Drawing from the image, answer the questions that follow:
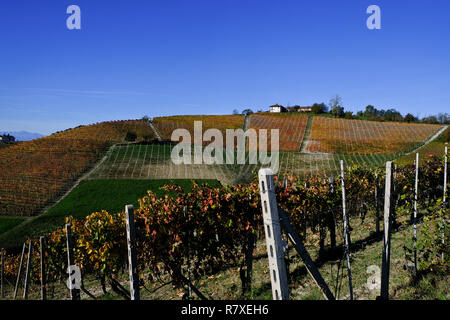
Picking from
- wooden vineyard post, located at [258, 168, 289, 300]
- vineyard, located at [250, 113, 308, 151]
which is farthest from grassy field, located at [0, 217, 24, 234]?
vineyard, located at [250, 113, 308, 151]

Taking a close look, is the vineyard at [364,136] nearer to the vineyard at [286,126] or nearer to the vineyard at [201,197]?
the vineyard at [201,197]

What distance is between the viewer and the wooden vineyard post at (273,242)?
3434 millimetres

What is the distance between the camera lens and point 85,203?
3269 centimetres

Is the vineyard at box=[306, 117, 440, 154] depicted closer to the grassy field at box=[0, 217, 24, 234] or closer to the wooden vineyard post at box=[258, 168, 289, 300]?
the grassy field at box=[0, 217, 24, 234]

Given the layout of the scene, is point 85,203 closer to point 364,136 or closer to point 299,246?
point 299,246

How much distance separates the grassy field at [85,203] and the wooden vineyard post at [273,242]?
19173 millimetres

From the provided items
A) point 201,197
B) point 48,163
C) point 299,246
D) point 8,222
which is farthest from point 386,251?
point 48,163

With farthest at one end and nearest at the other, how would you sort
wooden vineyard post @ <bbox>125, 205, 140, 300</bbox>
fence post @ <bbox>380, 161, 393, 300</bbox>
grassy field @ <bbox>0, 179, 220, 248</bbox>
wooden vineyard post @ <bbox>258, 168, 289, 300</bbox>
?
1. grassy field @ <bbox>0, 179, 220, 248</bbox>
2. fence post @ <bbox>380, 161, 393, 300</bbox>
3. wooden vineyard post @ <bbox>125, 205, 140, 300</bbox>
4. wooden vineyard post @ <bbox>258, 168, 289, 300</bbox>

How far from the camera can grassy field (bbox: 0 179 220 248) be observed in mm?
26197

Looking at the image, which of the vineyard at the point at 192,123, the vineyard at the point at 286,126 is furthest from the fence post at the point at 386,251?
the vineyard at the point at 192,123

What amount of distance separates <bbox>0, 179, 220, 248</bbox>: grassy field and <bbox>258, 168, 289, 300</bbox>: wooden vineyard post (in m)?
19.2

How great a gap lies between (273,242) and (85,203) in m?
33.2

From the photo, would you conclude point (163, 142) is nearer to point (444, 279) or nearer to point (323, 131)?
point (323, 131)
